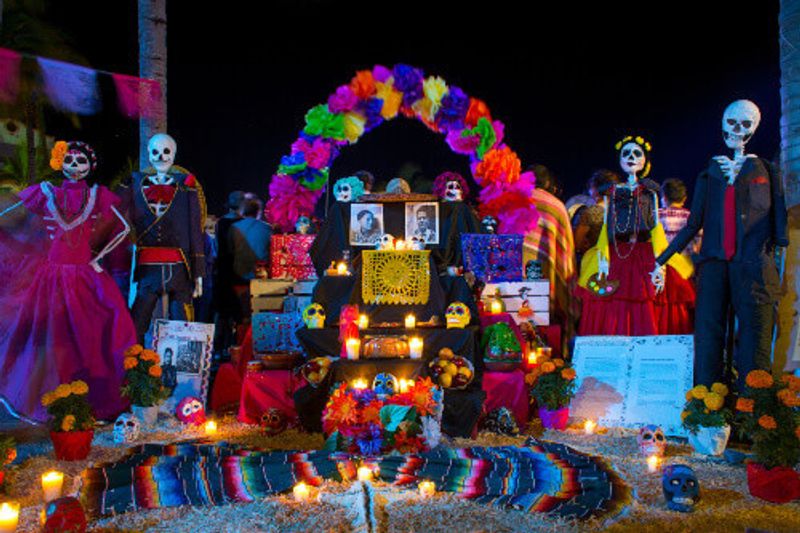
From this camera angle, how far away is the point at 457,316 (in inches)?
267

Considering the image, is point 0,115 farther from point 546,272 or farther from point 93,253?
point 546,272

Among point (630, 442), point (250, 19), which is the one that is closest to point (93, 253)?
point (630, 442)

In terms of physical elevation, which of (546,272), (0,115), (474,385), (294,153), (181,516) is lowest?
(181,516)

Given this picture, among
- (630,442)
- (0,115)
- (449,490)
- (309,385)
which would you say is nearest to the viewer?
(449,490)

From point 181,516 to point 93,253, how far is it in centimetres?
364

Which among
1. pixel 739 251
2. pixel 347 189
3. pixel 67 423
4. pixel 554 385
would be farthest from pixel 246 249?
pixel 739 251

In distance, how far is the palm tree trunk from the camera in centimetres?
1003

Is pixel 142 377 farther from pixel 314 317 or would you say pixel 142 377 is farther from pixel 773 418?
pixel 773 418

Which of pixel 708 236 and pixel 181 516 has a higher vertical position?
pixel 708 236

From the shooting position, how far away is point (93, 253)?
733 centimetres

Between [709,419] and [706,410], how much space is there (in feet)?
0.23

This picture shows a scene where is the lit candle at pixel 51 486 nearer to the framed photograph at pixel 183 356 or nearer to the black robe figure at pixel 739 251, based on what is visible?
the framed photograph at pixel 183 356

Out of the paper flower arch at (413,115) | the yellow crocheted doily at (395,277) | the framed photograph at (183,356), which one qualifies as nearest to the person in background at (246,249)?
the paper flower arch at (413,115)

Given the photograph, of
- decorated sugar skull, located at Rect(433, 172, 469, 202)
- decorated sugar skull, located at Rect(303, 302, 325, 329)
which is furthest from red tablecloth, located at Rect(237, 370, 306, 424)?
decorated sugar skull, located at Rect(433, 172, 469, 202)
